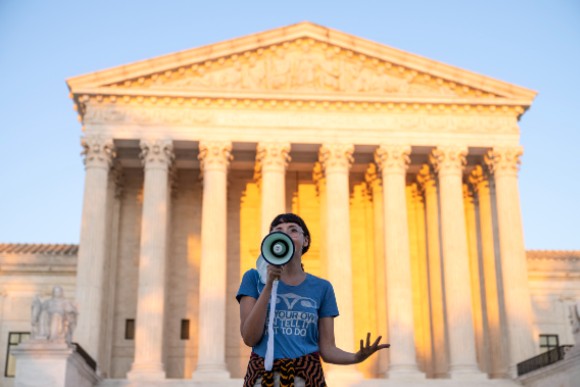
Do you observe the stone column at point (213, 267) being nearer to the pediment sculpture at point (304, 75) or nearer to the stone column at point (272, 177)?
the stone column at point (272, 177)

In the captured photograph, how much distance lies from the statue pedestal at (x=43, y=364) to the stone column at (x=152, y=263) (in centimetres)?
805

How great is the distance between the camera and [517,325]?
131ft

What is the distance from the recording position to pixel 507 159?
42.4 meters

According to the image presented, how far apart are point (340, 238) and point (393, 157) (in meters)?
5.17

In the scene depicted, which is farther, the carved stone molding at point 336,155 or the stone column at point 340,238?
the carved stone molding at point 336,155

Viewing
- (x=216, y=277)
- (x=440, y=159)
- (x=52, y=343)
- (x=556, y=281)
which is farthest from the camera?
(x=556, y=281)

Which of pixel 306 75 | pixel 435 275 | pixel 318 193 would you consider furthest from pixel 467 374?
pixel 306 75

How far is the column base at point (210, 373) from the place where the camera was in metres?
38.0

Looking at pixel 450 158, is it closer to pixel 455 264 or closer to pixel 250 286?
pixel 455 264

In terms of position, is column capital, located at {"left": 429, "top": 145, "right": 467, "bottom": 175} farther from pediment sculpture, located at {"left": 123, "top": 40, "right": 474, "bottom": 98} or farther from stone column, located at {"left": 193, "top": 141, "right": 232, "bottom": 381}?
stone column, located at {"left": 193, "top": 141, "right": 232, "bottom": 381}

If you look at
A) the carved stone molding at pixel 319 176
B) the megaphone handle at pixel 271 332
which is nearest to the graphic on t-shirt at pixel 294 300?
the megaphone handle at pixel 271 332

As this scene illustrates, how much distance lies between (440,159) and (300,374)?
37.6m

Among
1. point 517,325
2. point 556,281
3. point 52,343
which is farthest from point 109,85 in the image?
point 556,281

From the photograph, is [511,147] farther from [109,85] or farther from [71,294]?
[71,294]
